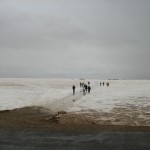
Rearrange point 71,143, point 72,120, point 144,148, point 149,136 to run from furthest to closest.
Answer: point 72,120 → point 149,136 → point 71,143 → point 144,148

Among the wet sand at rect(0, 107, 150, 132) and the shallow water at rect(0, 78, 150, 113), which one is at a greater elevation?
the shallow water at rect(0, 78, 150, 113)

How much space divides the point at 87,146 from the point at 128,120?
34.6 ft

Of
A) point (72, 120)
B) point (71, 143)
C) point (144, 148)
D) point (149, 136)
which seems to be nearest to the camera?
point (144, 148)

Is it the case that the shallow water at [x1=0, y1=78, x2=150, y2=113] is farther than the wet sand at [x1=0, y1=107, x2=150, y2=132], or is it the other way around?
the shallow water at [x1=0, y1=78, x2=150, y2=113]

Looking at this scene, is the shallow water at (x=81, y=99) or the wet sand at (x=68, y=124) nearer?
the wet sand at (x=68, y=124)

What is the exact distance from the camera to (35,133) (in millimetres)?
13797

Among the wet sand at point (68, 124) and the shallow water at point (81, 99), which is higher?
the shallow water at point (81, 99)

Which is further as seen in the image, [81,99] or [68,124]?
[81,99]

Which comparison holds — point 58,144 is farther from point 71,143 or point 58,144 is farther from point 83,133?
point 83,133

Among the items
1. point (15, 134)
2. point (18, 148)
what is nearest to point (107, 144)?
point (18, 148)

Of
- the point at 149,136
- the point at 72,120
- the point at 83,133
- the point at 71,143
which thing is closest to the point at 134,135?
the point at 149,136

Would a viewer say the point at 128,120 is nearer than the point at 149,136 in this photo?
No

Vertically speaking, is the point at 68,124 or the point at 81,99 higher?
the point at 81,99

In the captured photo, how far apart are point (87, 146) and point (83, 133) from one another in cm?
267
